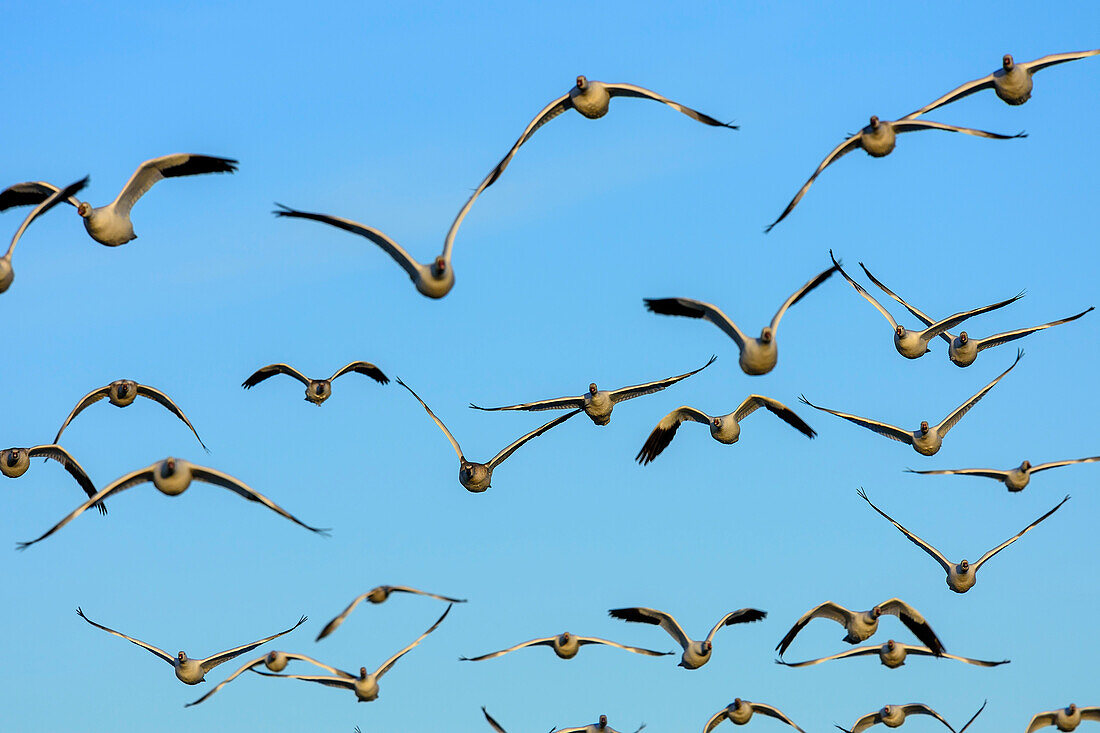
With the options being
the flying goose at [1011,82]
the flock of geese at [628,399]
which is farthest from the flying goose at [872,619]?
the flying goose at [1011,82]

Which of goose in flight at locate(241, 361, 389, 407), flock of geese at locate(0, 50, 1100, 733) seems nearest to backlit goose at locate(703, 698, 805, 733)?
flock of geese at locate(0, 50, 1100, 733)

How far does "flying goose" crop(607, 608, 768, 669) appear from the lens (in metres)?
39.5

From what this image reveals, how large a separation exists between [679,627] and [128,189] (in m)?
16.4

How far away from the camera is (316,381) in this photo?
43.6 metres

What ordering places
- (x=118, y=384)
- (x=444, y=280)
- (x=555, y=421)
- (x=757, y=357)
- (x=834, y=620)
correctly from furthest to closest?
(x=834, y=620)
(x=118, y=384)
(x=555, y=421)
(x=757, y=357)
(x=444, y=280)

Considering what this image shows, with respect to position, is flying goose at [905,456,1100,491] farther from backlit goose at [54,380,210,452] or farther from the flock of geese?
backlit goose at [54,380,210,452]

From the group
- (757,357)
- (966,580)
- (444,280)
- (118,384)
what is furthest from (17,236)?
(966,580)

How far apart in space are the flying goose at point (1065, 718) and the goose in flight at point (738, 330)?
12.3m

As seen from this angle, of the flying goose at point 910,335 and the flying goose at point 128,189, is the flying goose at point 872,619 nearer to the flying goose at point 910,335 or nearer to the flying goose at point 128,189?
the flying goose at point 910,335

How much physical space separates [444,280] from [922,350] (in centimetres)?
1642

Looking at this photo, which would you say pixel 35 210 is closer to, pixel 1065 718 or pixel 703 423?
pixel 703 423

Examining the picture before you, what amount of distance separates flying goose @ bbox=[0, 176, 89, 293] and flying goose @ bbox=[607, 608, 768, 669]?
52.6 ft

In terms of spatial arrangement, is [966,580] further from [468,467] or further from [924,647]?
[468,467]

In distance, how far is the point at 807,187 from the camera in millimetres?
33281
